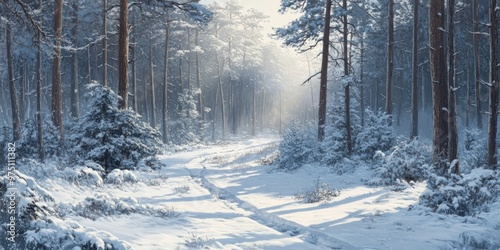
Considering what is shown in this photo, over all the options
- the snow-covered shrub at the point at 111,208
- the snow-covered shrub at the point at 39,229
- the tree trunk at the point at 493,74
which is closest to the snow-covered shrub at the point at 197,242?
the snow-covered shrub at the point at 39,229

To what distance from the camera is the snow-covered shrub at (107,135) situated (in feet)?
37.5

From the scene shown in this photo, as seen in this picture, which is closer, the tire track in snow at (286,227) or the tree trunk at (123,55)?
the tire track in snow at (286,227)

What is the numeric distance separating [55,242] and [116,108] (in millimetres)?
7781

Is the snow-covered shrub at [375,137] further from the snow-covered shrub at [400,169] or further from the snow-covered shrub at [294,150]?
the snow-covered shrub at [400,169]

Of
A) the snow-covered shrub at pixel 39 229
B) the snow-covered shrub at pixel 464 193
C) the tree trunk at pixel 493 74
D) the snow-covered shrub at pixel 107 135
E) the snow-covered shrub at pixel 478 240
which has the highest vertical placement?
the tree trunk at pixel 493 74

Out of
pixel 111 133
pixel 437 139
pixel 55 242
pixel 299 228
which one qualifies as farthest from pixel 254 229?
pixel 437 139

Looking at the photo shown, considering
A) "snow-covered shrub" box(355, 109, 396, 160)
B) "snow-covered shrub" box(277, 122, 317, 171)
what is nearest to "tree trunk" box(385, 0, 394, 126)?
"snow-covered shrub" box(355, 109, 396, 160)

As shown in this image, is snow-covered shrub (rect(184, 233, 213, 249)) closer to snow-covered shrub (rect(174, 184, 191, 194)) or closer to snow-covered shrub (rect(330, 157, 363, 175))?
snow-covered shrub (rect(174, 184, 191, 194))

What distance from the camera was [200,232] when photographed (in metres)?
6.60

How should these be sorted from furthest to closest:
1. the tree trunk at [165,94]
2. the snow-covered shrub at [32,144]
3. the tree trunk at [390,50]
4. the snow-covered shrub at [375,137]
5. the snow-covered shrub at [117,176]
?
the tree trunk at [165,94] < the tree trunk at [390,50] < the snow-covered shrub at [375,137] < the snow-covered shrub at [32,144] < the snow-covered shrub at [117,176]

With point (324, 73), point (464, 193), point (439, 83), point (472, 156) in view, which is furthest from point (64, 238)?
point (324, 73)

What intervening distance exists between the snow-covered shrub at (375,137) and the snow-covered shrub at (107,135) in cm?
958

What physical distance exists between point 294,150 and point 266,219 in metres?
10.0

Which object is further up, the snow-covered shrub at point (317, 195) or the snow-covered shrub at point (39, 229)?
the snow-covered shrub at point (39, 229)
